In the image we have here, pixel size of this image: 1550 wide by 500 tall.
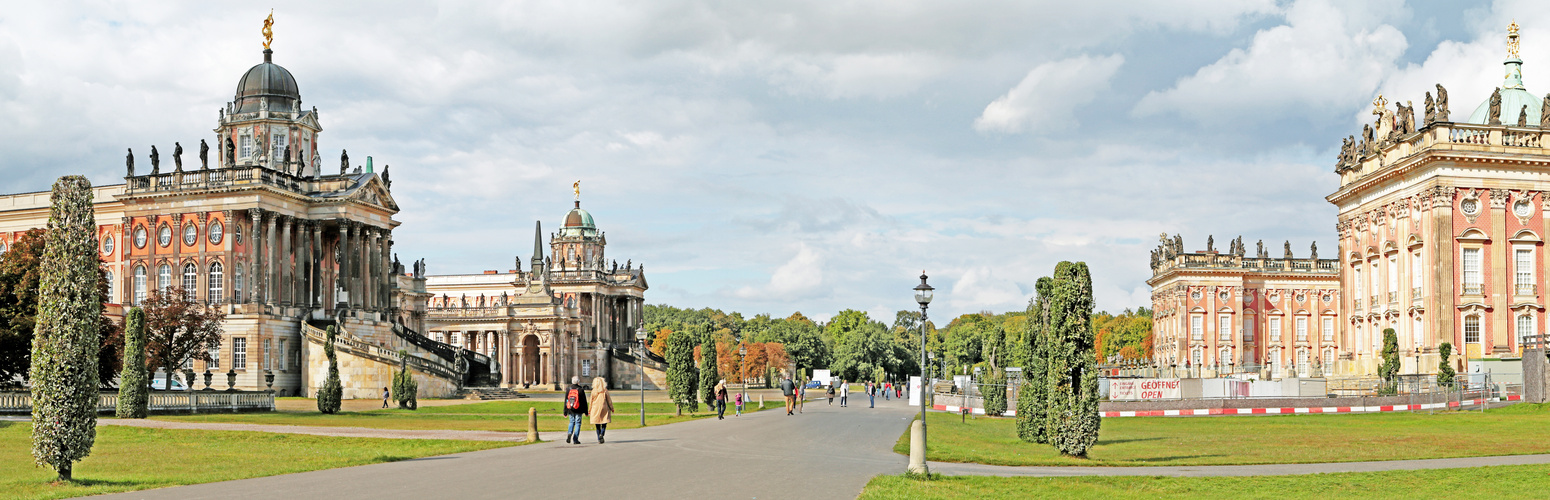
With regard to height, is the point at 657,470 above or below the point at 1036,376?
below

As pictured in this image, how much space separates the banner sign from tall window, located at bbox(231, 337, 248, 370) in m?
42.8

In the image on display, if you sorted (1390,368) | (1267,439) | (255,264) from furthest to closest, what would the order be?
(255,264)
(1390,368)
(1267,439)

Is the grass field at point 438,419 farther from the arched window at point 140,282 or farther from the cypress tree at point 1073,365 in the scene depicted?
the arched window at point 140,282

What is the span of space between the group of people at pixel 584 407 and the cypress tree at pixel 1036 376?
10.1m

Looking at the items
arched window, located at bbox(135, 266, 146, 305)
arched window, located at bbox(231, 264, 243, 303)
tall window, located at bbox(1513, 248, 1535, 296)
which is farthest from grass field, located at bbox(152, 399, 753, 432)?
tall window, located at bbox(1513, 248, 1535, 296)

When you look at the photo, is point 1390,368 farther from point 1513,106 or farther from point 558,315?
point 558,315

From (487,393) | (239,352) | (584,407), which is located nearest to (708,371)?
(487,393)

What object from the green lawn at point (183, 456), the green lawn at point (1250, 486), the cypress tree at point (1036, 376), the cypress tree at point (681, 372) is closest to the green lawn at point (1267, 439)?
the cypress tree at point (1036, 376)

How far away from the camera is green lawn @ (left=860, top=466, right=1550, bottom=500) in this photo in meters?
18.8

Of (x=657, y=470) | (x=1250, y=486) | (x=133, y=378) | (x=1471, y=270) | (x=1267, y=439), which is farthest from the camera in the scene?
(x=1471, y=270)

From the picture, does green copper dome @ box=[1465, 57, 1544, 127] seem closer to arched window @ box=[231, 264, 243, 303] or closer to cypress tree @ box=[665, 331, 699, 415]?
cypress tree @ box=[665, 331, 699, 415]

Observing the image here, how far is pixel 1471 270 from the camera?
56.6 m

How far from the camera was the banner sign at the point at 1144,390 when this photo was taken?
155ft

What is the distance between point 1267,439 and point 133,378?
3418cm
